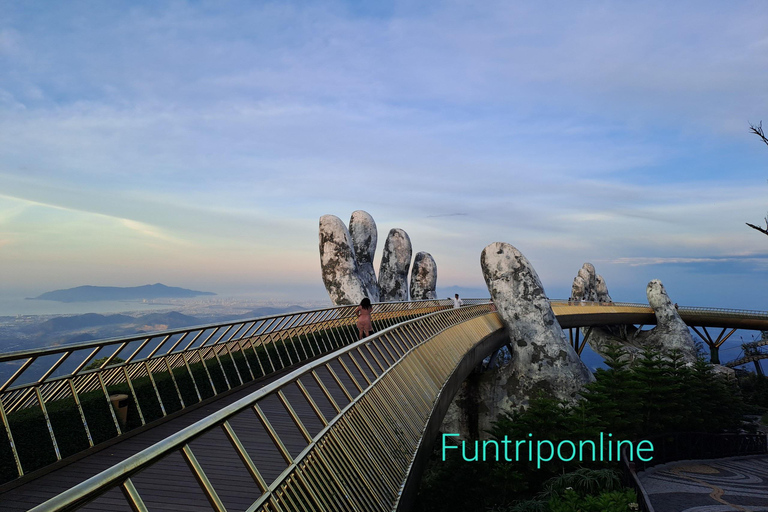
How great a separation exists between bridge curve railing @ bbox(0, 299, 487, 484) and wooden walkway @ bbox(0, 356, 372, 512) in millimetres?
335

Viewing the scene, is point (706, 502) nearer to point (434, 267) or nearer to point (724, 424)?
point (724, 424)

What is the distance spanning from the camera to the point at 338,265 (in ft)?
105

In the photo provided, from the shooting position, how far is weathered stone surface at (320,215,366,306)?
1247 inches

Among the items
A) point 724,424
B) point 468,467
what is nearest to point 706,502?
point 468,467

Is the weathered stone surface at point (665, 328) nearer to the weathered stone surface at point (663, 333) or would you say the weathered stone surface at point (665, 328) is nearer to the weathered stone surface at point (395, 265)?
the weathered stone surface at point (663, 333)

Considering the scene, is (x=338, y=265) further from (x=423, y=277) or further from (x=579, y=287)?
(x=579, y=287)

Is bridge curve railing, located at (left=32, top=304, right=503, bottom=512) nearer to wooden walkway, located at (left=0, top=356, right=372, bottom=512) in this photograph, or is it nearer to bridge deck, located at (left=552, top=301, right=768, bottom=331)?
wooden walkway, located at (left=0, top=356, right=372, bottom=512)

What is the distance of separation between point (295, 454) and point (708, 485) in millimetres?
13313

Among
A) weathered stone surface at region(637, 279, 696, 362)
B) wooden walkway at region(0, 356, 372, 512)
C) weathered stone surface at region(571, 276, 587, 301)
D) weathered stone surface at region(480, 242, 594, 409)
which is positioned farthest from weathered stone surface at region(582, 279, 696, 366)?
wooden walkway at region(0, 356, 372, 512)

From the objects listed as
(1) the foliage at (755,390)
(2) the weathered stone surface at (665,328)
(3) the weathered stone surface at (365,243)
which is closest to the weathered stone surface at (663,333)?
(2) the weathered stone surface at (665,328)

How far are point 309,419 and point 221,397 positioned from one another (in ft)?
9.88

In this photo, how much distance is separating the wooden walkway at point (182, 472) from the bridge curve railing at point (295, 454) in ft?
0.05

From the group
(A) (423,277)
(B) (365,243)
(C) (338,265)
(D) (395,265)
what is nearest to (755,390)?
(A) (423,277)

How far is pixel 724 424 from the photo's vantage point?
71.8 feet
